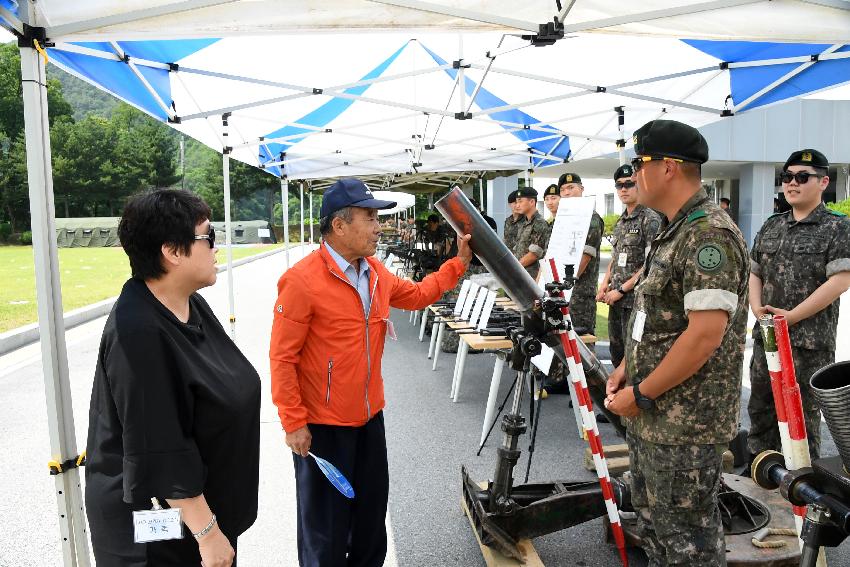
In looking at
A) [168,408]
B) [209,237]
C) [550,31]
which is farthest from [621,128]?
[168,408]

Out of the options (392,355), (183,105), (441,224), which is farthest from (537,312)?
(441,224)

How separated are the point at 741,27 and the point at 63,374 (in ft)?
11.9

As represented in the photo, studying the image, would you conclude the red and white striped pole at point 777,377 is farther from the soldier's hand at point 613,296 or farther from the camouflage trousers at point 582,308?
the camouflage trousers at point 582,308

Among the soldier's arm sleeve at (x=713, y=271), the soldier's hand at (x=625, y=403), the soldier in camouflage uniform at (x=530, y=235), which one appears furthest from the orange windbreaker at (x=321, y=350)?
the soldier in camouflage uniform at (x=530, y=235)

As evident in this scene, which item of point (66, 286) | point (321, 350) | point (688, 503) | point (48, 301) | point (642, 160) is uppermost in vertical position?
point (642, 160)

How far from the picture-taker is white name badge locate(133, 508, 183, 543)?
142cm

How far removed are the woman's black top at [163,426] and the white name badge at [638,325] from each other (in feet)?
4.35

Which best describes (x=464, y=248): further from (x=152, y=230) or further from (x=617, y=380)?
(x=152, y=230)

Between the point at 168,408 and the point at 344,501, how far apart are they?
116cm

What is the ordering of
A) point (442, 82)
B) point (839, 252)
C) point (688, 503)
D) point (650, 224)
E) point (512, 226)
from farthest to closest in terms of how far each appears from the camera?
point (442, 82), point (512, 226), point (650, 224), point (839, 252), point (688, 503)

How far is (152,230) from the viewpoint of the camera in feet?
4.90

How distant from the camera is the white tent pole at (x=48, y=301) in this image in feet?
7.02

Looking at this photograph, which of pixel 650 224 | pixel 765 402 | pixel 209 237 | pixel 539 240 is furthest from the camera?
pixel 539 240

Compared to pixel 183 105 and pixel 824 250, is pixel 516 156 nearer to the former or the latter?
pixel 183 105
